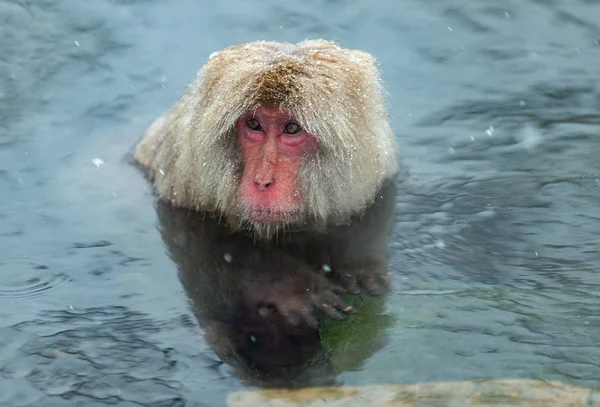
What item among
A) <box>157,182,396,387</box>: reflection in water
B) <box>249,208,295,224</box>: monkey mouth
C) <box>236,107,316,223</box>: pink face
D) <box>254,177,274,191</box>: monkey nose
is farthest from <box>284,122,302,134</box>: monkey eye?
<box>157,182,396,387</box>: reflection in water

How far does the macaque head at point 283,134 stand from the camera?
495cm

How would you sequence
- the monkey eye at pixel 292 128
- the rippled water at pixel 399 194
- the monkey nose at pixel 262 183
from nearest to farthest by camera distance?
the rippled water at pixel 399 194
the monkey nose at pixel 262 183
the monkey eye at pixel 292 128

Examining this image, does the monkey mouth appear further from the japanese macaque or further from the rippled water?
the rippled water

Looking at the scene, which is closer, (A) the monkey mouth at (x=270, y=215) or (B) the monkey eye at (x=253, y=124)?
(A) the monkey mouth at (x=270, y=215)

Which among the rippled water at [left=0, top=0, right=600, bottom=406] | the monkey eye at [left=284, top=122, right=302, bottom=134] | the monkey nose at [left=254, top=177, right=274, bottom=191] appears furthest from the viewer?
the monkey eye at [left=284, top=122, right=302, bottom=134]

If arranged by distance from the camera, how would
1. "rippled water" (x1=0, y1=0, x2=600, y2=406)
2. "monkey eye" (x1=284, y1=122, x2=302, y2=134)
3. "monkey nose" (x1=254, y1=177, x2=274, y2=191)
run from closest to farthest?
"rippled water" (x1=0, y1=0, x2=600, y2=406), "monkey nose" (x1=254, y1=177, x2=274, y2=191), "monkey eye" (x1=284, y1=122, x2=302, y2=134)

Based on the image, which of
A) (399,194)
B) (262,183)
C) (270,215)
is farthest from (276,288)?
(399,194)

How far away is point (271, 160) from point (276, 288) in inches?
27.0

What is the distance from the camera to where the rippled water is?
4703mm

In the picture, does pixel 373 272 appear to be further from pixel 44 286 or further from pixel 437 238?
pixel 44 286

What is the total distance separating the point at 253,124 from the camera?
5105 millimetres

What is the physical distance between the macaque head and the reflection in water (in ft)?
0.58

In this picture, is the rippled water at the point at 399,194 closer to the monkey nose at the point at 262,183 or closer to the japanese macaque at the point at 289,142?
the japanese macaque at the point at 289,142

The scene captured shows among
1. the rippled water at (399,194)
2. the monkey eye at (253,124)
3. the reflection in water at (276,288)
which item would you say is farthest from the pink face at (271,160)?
the rippled water at (399,194)
